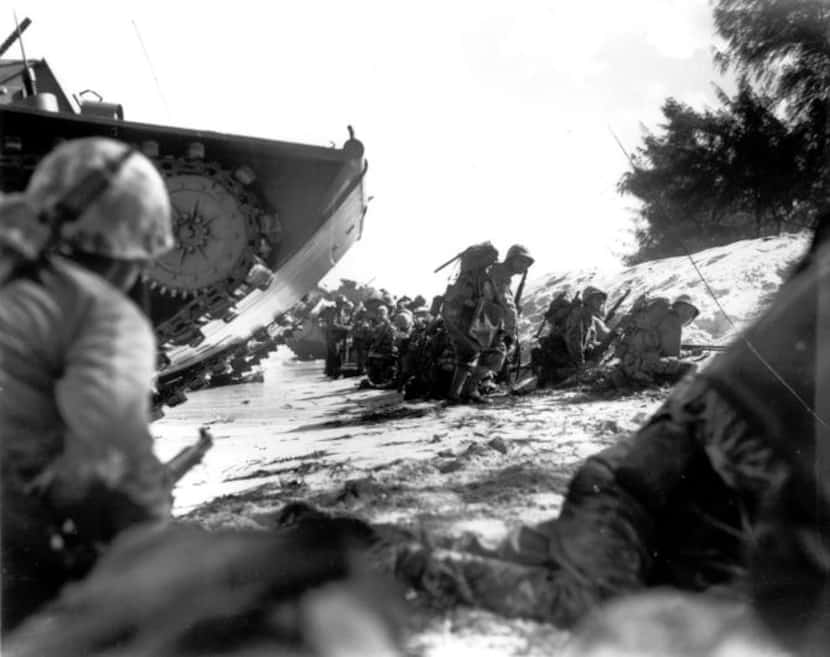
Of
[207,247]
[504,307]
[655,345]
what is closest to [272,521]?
[207,247]

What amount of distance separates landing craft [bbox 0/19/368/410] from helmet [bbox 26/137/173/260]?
123 centimetres

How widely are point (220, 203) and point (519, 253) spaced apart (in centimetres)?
566

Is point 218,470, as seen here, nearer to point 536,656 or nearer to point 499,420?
point 499,420

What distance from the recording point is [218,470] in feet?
14.6

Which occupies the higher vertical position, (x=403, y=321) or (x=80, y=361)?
(x=80, y=361)

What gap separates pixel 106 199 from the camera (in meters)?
1.75

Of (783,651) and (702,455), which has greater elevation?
(702,455)

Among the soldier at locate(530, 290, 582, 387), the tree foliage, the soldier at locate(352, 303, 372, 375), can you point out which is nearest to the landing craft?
the tree foliage

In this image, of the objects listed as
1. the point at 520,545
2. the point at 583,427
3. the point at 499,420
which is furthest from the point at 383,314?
the point at 520,545

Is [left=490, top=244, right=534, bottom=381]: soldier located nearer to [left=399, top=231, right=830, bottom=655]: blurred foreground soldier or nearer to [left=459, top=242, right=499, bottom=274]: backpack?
[left=459, top=242, right=499, bottom=274]: backpack

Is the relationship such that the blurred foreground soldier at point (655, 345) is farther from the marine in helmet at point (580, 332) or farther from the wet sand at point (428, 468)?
the marine in helmet at point (580, 332)

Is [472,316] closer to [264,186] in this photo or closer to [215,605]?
[264,186]

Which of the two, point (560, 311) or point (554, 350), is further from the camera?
point (560, 311)

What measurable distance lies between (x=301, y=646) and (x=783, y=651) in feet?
4.54
